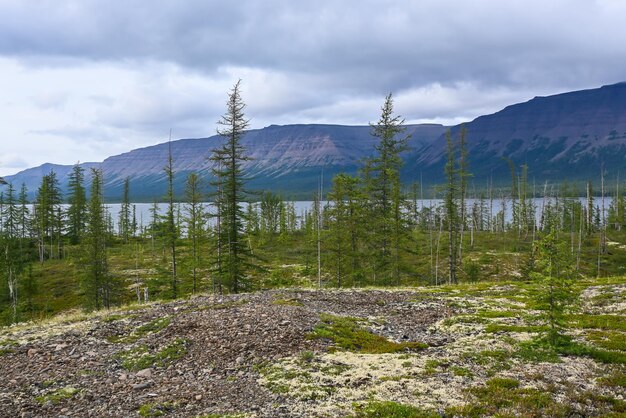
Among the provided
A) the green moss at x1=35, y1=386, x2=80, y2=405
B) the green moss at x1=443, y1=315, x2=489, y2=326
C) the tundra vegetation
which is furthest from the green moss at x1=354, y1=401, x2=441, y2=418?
the green moss at x1=443, y1=315, x2=489, y2=326

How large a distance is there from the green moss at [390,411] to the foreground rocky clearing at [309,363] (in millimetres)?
43

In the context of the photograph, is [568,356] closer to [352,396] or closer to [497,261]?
[352,396]

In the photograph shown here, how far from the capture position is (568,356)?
13523mm

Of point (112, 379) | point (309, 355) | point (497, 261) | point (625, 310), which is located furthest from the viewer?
point (497, 261)

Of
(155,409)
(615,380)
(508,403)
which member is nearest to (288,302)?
(155,409)

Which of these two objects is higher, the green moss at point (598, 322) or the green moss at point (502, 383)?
the green moss at point (502, 383)

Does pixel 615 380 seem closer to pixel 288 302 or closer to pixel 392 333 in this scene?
pixel 392 333

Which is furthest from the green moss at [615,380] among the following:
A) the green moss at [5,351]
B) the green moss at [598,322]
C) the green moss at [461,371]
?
the green moss at [5,351]

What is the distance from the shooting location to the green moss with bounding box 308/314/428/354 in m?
15.0

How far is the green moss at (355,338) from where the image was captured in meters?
→ 15.0

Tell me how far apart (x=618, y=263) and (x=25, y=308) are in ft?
292

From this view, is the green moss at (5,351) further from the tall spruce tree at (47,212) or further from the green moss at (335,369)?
the tall spruce tree at (47,212)

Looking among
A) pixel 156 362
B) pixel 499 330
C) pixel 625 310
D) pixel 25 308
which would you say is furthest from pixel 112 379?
pixel 25 308

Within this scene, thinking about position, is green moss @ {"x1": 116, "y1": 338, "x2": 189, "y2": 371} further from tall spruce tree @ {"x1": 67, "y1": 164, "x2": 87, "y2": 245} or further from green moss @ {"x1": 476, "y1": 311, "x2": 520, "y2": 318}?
tall spruce tree @ {"x1": 67, "y1": 164, "x2": 87, "y2": 245}
